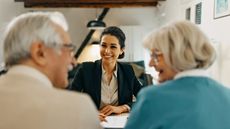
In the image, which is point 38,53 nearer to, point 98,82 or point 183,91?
point 183,91

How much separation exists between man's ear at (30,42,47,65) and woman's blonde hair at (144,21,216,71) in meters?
0.47

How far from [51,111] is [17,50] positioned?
265 millimetres

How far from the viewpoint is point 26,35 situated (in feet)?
3.70

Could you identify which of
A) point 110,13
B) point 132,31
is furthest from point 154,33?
point 110,13

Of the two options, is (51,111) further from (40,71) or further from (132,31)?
(132,31)

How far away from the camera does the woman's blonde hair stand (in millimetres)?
1298

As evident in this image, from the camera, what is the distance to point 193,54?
1.30m

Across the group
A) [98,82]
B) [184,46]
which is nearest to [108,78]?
[98,82]

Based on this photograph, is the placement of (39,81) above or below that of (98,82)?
above

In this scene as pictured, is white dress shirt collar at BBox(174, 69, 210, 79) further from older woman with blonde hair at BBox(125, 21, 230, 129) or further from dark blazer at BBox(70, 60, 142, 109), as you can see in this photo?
dark blazer at BBox(70, 60, 142, 109)

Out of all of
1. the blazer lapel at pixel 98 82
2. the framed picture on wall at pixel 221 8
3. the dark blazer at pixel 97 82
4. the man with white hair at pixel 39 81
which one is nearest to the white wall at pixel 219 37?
the framed picture on wall at pixel 221 8

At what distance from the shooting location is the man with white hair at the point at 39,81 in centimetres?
102

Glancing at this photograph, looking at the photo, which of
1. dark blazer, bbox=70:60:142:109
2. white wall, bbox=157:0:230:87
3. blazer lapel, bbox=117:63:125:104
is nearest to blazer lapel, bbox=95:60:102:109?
dark blazer, bbox=70:60:142:109

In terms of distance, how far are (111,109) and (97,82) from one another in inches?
10.1
